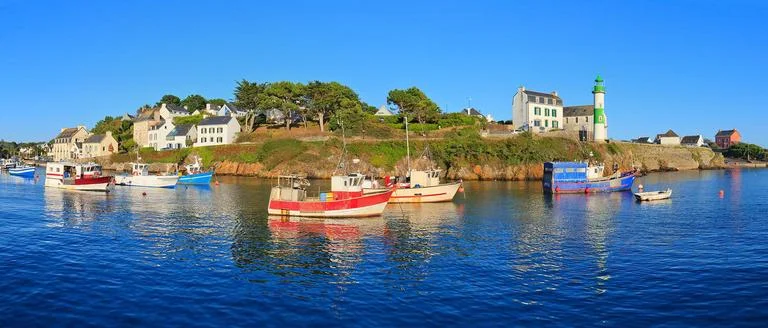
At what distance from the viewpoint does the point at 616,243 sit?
1267 inches

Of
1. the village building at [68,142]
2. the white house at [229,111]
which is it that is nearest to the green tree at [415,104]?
the white house at [229,111]

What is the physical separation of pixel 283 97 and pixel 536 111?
54.1 meters

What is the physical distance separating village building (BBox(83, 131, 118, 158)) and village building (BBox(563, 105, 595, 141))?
116m

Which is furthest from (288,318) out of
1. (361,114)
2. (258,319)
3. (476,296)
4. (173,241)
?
(361,114)

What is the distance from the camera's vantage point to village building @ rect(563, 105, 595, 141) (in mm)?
121688

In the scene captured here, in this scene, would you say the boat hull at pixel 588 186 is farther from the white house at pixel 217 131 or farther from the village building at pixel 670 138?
the village building at pixel 670 138

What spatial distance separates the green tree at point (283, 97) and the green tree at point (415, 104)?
A: 1989cm

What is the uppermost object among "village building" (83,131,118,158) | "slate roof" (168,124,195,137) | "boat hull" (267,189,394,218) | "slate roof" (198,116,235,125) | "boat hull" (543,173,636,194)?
"slate roof" (198,116,235,125)

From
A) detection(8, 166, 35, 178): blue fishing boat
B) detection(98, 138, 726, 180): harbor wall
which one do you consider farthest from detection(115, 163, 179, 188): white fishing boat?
detection(8, 166, 35, 178): blue fishing boat

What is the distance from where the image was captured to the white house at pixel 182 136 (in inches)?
4968

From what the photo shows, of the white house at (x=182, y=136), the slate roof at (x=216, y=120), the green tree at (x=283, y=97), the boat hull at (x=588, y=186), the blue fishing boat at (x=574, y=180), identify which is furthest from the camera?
A: the white house at (x=182, y=136)

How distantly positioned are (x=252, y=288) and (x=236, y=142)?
9719 centimetres

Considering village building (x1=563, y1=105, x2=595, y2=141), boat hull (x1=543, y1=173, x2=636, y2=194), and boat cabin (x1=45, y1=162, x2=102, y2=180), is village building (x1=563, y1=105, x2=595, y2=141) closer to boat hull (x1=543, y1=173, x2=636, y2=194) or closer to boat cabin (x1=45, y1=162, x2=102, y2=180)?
boat hull (x1=543, y1=173, x2=636, y2=194)

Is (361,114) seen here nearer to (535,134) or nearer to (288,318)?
(535,134)
